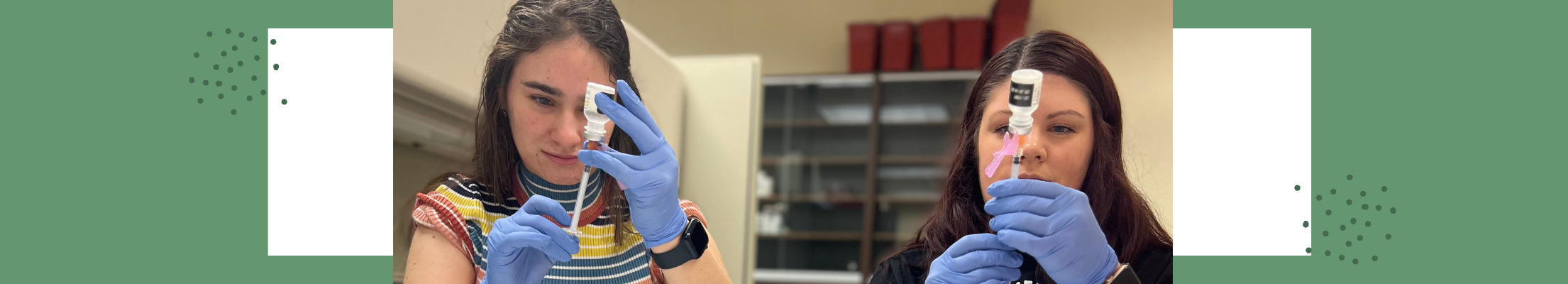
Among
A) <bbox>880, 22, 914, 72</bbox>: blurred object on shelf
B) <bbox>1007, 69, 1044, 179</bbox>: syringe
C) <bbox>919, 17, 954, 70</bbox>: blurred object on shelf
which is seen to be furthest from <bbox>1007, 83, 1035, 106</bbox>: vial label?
<bbox>880, 22, 914, 72</bbox>: blurred object on shelf

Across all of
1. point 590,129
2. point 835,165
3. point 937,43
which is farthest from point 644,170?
point 835,165

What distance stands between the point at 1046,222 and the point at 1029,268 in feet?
0.46

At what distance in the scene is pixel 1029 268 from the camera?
1.37 metres

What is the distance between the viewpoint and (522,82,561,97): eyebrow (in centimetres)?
140

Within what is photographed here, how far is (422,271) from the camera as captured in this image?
1.43 metres

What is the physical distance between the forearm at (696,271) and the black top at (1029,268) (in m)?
0.28

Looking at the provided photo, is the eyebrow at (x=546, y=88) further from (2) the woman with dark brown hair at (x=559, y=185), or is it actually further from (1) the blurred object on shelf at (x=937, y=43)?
(1) the blurred object on shelf at (x=937, y=43)

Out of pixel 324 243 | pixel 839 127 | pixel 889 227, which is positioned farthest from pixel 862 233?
pixel 324 243

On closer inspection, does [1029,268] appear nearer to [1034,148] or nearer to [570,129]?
[1034,148]

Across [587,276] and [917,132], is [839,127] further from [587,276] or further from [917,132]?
[587,276]

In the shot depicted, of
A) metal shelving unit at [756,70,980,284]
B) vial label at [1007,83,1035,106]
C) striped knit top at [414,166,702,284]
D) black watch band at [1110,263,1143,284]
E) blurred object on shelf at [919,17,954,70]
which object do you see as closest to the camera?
vial label at [1007,83,1035,106]

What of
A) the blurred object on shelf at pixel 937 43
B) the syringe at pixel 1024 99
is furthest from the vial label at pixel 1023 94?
the blurred object on shelf at pixel 937 43

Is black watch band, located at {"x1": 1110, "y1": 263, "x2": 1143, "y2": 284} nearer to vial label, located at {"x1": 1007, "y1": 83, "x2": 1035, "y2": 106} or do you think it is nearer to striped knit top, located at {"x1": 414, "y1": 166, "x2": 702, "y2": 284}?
vial label, located at {"x1": 1007, "y1": 83, "x2": 1035, "y2": 106}

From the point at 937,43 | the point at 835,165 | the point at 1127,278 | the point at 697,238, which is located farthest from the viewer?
the point at 835,165
